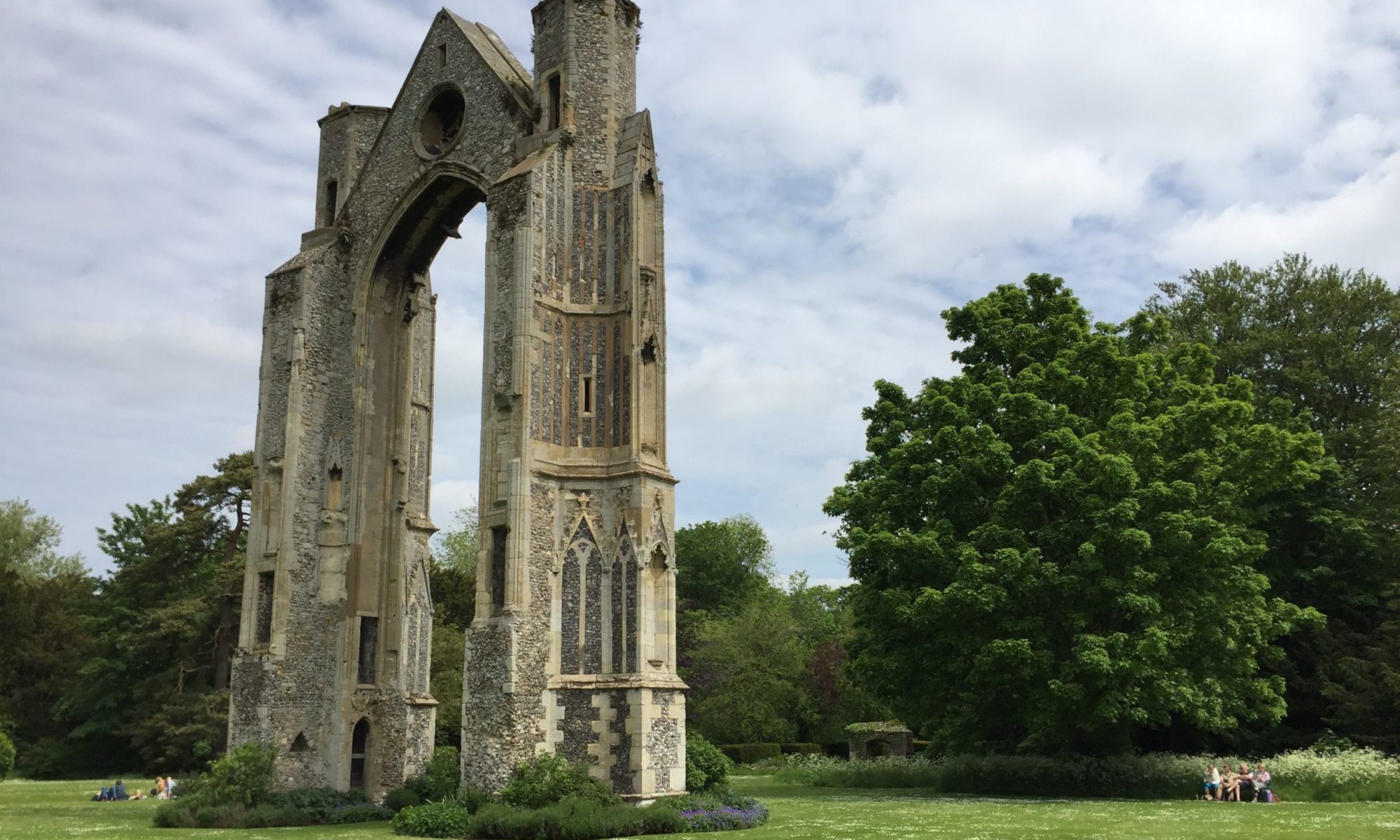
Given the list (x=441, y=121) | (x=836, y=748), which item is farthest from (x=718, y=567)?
(x=441, y=121)

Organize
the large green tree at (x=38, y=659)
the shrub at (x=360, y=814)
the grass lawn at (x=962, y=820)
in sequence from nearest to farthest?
the grass lawn at (x=962, y=820), the shrub at (x=360, y=814), the large green tree at (x=38, y=659)

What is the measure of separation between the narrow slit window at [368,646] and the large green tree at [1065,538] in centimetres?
1084

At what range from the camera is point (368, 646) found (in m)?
26.2

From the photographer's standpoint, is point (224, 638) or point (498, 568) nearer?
point (498, 568)

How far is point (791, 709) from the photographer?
159 ft

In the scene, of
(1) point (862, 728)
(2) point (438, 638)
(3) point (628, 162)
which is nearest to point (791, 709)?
(1) point (862, 728)

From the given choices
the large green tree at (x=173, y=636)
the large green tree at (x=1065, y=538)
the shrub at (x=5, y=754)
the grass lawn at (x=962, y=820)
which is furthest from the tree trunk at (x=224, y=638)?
the large green tree at (x=1065, y=538)

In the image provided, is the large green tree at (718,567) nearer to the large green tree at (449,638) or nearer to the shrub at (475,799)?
the large green tree at (449,638)

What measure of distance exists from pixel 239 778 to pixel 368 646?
4362 millimetres

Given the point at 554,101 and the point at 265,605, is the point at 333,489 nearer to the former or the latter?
the point at 265,605

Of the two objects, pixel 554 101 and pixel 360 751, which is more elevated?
pixel 554 101

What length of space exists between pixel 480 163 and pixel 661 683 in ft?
39.6

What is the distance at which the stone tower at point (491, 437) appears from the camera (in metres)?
20.3

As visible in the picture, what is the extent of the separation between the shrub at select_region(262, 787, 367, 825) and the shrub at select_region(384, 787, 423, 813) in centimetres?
84
